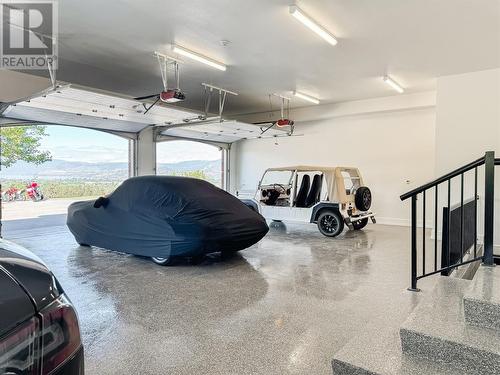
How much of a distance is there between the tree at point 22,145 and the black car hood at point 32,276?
8.44 m

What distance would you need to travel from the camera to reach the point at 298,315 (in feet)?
10.2

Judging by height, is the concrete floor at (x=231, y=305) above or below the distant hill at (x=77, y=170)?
below

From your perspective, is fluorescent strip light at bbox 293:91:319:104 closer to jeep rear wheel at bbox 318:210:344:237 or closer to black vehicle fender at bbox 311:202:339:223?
black vehicle fender at bbox 311:202:339:223

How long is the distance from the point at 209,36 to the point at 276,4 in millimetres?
1369

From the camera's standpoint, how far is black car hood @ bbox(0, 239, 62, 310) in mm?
927

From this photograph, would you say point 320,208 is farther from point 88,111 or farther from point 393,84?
point 88,111

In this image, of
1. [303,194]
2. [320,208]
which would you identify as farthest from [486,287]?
[303,194]

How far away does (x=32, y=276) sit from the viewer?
98 centimetres

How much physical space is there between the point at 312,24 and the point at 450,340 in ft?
13.2

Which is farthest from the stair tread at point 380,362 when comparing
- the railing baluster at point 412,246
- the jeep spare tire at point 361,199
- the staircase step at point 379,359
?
the jeep spare tire at point 361,199

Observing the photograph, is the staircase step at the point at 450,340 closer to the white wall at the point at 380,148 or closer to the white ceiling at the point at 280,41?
the white ceiling at the point at 280,41

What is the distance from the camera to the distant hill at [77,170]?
330 inches

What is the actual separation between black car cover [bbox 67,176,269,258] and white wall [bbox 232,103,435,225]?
573 centimetres

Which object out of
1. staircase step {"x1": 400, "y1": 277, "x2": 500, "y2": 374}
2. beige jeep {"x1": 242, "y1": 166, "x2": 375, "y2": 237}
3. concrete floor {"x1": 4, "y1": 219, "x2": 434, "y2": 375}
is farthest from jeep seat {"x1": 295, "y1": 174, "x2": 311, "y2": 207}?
staircase step {"x1": 400, "y1": 277, "x2": 500, "y2": 374}
